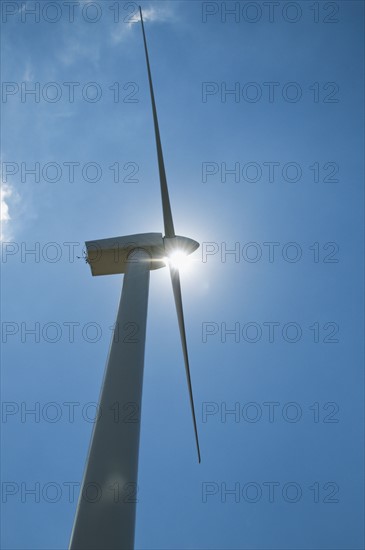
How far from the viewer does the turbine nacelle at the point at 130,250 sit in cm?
1694

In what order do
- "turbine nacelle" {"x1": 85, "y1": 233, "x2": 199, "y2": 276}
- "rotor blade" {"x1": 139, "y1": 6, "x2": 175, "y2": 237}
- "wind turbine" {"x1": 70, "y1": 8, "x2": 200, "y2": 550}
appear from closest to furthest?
"wind turbine" {"x1": 70, "y1": 8, "x2": 200, "y2": 550} → "rotor blade" {"x1": 139, "y1": 6, "x2": 175, "y2": 237} → "turbine nacelle" {"x1": 85, "y1": 233, "x2": 199, "y2": 276}

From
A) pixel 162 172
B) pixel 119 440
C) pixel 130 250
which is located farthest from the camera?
pixel 130 250

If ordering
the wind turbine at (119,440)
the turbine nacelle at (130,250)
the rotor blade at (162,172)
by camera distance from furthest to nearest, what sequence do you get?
1. the turbine nacelle at (130,250)
2. the rotor blade at (162,172)
3. the wind turbine at (119,440)

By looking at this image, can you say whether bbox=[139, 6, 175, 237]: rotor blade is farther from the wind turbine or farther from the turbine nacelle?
the wind turbine

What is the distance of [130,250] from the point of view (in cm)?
1694

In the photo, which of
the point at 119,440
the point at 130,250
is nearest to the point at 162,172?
the point at 130,250

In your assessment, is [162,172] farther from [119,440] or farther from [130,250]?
[119,440]

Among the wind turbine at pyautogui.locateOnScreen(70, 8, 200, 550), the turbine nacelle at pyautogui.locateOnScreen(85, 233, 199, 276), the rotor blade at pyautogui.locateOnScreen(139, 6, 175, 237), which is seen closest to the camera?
the wind turbine at pyautogui.locateOnScreen(70, 8, 200, 550)

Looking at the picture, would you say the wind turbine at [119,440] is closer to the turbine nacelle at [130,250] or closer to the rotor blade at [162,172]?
the turbine nacelle at [130,250]

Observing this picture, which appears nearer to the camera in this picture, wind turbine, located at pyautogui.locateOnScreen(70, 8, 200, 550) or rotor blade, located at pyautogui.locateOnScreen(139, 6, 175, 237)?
wind turbine, located at pyautogui.locateOnScreen(70, 8, 200, 550)

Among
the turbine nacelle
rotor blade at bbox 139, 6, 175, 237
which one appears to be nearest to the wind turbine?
the turbine nacelle

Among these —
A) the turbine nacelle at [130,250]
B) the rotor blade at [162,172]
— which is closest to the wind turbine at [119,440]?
the turbine nacelle at [130,250]

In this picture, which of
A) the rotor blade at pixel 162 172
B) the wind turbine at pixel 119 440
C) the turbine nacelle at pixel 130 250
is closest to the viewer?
the wind turbine at pixel 119 440

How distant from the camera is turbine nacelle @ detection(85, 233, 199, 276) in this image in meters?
16.9
